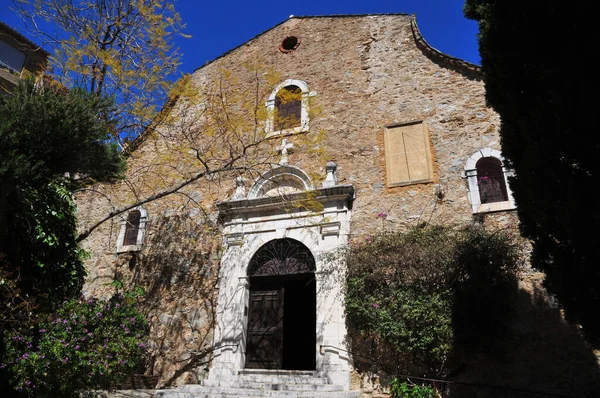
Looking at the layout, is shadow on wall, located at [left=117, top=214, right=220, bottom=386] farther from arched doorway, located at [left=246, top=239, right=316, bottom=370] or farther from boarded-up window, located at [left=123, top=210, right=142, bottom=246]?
arched doorway, located at [left=246, top=239, right=316, bottom=370]

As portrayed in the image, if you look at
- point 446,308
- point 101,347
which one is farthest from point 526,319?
point 101,347

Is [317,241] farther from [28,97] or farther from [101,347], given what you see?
[28,97]

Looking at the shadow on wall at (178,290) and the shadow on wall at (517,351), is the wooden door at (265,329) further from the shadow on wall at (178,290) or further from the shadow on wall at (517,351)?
the shadow on wall at (517,351)

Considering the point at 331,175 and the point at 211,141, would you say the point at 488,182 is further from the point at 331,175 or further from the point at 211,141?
the point at 211,141

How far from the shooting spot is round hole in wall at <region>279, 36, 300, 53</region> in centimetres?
1155

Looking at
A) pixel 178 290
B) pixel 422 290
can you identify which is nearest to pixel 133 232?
pixel 178 290

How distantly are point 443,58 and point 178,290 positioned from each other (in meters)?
7.44

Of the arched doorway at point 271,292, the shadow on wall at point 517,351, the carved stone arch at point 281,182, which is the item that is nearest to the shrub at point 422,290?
the shadow on wall at point 517,351

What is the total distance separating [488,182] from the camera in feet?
26.7

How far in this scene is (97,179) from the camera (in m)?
7.54

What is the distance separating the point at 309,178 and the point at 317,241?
4.95ft

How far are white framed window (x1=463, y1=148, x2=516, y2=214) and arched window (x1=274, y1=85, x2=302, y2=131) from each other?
4028 mm

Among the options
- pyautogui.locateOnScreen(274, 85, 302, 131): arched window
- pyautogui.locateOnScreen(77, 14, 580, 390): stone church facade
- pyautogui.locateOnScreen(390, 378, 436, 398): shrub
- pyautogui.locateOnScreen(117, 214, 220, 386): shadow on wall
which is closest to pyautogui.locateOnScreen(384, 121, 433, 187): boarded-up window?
pyautogui.locateOnScreen(77, 14, 580, 390): stone church facade

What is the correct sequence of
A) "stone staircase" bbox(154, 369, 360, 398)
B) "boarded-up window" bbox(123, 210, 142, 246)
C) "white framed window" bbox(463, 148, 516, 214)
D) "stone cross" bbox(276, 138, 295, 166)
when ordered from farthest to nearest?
"boarded-up window" bbox(123, 210, 142, 246), "stone cross" bbox(276, 138, 295, 166), "white framed window" bbox(463, 148, 516, 214), "stone staircase" bbox(154, 369, 360, 398)
